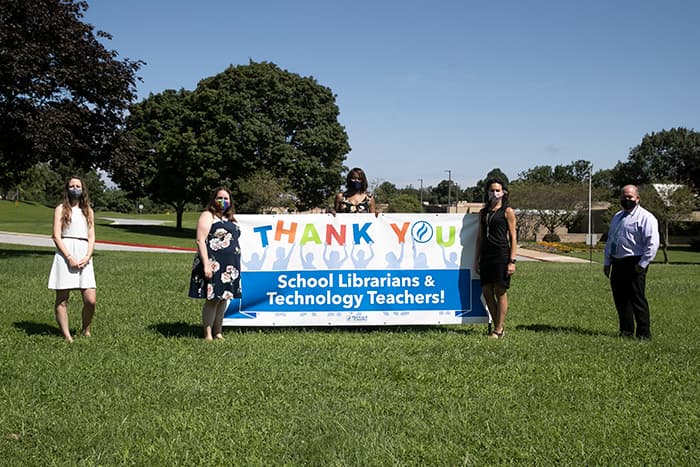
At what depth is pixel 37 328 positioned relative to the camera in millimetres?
7895

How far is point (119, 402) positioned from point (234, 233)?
277cm

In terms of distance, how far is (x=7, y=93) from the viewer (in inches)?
744

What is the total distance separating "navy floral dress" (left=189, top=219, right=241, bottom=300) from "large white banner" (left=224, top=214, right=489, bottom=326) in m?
0.90

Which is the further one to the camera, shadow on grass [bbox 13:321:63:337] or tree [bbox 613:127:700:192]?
tree [bbox 613:127:700:192]

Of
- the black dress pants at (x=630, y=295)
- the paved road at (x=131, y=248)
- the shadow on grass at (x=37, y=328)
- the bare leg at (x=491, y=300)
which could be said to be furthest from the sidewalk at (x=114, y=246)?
the black dress pants at (x=630, y=295)

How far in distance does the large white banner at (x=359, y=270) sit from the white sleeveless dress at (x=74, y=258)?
5.92ft

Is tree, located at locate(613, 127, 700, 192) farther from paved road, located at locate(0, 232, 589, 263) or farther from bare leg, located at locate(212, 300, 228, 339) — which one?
bare leg, located at locate(212, 300, 228, 339)

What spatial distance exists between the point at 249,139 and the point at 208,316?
122ft

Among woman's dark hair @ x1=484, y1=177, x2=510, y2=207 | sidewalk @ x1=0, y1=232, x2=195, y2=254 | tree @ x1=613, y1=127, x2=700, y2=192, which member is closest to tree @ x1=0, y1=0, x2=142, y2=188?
sidewalk @ x1=0, y1=232, x2=195, y2=254

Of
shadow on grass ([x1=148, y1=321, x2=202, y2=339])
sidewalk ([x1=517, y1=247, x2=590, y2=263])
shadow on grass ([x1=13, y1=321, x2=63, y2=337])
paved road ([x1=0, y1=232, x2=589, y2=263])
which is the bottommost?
sidewalk ([x1=517, y1=247, x2=590, y2=263])

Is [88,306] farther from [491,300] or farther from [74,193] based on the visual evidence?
[491,300]

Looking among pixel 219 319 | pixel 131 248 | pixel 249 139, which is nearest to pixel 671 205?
pixel 249 139

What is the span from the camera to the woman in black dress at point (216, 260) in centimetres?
707

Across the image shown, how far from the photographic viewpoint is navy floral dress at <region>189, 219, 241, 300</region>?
709cm
